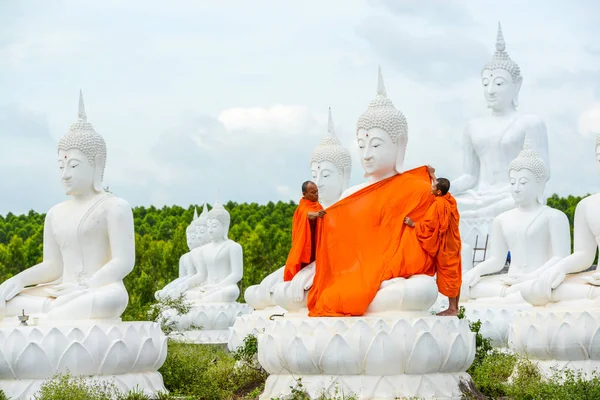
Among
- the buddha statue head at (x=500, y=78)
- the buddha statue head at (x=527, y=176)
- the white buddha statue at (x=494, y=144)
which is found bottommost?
the buddha statue head at (x=527, y=176)

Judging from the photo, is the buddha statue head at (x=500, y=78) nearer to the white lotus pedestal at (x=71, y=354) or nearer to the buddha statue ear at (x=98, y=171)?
the buddha statue ear at (x=98, y=171)

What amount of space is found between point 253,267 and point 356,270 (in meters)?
17.9

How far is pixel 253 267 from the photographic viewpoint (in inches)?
1059

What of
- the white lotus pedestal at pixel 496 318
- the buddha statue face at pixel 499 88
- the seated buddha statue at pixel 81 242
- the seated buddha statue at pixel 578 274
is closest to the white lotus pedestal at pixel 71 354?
the seated buddha statue at pixel 81 242

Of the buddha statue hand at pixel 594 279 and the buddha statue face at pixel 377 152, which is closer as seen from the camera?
the buddha statue face at pixel 377 152

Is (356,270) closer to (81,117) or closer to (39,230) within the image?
(81,117)

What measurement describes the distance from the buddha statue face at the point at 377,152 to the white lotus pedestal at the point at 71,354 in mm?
2417

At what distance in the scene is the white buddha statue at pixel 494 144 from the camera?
53.8 ft

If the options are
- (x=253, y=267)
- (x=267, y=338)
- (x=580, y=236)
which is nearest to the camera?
(x=267, y=338)

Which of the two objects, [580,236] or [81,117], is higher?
[81,117]

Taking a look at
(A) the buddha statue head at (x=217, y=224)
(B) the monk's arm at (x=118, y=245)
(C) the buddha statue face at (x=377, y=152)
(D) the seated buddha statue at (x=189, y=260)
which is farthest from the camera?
(D) the seated buddha statue at (x=189, y=260)

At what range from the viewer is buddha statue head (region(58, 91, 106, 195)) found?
10.3 m

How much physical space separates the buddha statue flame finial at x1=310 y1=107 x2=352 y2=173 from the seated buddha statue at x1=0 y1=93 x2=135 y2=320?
2.11 m

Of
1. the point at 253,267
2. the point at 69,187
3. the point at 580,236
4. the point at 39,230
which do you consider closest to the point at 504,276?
the point at 580,236
